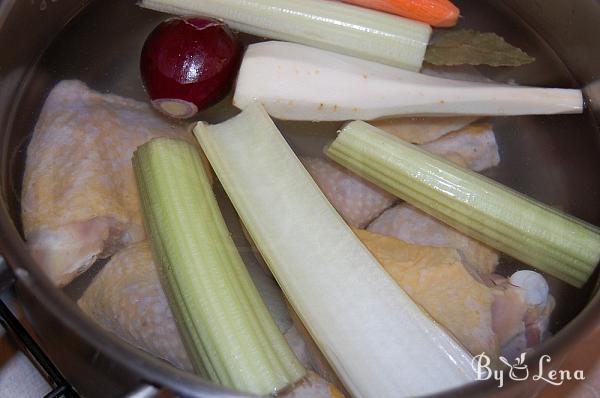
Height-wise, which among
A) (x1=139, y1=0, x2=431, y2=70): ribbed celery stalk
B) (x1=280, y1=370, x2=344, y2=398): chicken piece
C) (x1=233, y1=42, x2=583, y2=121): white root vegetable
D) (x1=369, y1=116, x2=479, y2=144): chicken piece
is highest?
(x1=139, y1=0, x2=431, y2=70): ribbed celery stalk

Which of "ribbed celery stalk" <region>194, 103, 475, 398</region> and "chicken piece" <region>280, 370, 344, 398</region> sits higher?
"ribbed celery stalk" <region>194, 103, 475, 398</region>

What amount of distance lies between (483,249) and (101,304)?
0.56 metres

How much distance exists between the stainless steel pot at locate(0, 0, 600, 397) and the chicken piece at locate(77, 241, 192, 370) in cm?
9

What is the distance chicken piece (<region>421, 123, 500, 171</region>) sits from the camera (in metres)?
1.13

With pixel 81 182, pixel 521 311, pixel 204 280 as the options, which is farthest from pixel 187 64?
pixel 521 311

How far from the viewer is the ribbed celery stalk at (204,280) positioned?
851 mm

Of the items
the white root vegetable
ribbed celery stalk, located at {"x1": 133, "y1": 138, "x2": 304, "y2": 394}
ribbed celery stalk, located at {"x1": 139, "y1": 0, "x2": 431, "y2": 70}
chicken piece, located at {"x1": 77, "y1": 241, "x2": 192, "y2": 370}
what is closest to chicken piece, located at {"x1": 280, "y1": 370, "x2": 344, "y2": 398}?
ribbed celery stalk, located at {"x1": 133, "y1": 138, "x2": 304, "y2": 394}

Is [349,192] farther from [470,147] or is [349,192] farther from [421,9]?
[421,9]

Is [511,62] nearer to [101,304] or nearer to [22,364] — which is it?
[101,304]

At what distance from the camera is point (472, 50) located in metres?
1.26

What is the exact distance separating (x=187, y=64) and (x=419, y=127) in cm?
39

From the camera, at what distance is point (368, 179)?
108 centimetres

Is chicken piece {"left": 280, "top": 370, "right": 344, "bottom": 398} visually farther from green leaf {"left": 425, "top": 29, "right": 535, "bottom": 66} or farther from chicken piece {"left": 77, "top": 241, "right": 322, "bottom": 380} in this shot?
green leaf {"left": 425, "top": 29, "right": 535, "bottom": 66}

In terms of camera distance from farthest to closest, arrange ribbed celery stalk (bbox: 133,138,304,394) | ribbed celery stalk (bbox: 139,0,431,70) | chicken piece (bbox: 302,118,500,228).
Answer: ribbed celery stalk (bbox: 139,0,431,70) → chicken piece (bbox: 302,118,500,228) → ribbed celery stalk (bbox: 133,138,304,394)
